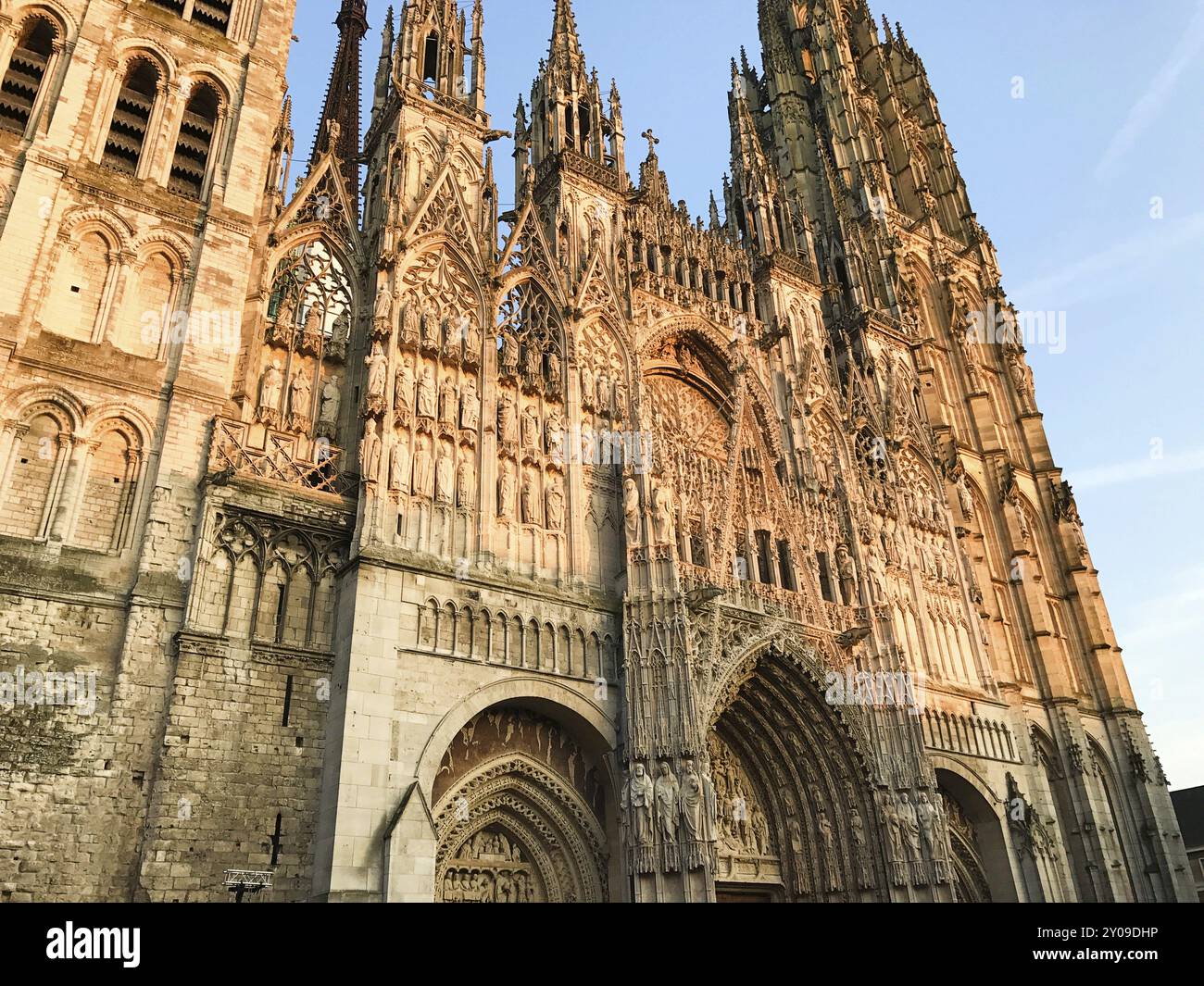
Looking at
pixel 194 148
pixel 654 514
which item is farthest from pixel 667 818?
pixel 194 148

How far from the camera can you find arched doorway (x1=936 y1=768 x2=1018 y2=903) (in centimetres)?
2672

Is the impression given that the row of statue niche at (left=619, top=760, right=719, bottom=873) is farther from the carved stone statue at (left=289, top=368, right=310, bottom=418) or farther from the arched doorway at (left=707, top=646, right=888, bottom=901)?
the carved stone statue at (left=289, top=368, right=310, bottom=418)

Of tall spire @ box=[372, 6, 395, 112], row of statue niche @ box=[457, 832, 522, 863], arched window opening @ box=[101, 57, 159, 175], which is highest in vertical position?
tall spire @ box=[372, 6, 395, 112]

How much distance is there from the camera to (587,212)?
28.0m

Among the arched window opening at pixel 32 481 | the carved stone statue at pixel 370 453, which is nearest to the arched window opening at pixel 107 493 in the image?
the arched window opening at pixel 32 481

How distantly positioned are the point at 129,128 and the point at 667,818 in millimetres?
18999

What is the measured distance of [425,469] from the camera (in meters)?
20.1

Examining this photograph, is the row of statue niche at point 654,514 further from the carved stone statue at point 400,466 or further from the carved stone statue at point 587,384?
the carved stone statue at point 400,466

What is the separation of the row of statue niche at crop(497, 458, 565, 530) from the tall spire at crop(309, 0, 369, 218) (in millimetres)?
25970

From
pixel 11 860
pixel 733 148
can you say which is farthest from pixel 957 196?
pixel 11 860

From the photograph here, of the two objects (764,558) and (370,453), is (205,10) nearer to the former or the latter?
(370,453)

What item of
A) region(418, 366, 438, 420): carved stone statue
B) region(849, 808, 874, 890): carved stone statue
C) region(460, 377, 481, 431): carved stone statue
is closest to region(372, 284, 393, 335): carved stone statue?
region(418, 366, 438, 420): carved stone statue

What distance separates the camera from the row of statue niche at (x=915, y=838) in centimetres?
2227

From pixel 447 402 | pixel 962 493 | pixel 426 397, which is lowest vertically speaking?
pixel 426 397
